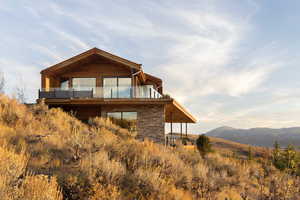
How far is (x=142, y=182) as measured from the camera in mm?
7168

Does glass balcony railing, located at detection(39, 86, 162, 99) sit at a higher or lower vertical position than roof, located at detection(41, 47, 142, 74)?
lower

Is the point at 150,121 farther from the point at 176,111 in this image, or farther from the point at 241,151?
the point at 241,151

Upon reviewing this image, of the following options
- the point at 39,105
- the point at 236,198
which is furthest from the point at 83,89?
the point at 236,198

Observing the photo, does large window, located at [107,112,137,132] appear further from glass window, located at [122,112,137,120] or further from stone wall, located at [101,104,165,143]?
stone wall, located at [101,104,165,143]

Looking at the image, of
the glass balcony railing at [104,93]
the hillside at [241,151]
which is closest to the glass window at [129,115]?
the glass balcony railing at [104,93]

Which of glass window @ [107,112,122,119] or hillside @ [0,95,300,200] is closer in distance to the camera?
hillside @ [0,95,300,200]

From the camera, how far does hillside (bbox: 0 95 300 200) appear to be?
217 inches

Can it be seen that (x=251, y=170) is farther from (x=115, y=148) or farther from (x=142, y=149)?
Answer: (x=115, y=148)

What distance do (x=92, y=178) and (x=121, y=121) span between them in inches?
465

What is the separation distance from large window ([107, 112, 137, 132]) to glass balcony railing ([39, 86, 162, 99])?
126 centimetres

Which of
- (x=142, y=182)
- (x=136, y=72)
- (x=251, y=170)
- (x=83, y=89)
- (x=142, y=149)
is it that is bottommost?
(x=251, y=170)

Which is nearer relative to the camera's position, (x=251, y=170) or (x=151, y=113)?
(x=251, y=170)

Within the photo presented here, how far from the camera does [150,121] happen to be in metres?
18.0

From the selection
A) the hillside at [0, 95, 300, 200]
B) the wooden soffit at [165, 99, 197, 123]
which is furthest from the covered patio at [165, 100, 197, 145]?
the hillside at [0, 95, 300, 200]
